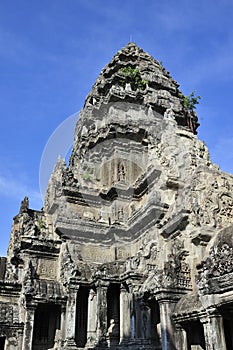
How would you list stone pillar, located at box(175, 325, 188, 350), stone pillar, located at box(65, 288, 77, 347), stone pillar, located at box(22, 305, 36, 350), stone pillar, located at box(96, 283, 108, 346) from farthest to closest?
stone pillar, located at box(65, 288, 77, 347) → stone pillar, located at box(96, 283, 108, 346) → stone pillar, located at box(22, 305, 36, 350) → stone pillar, located at box(175, 325, 188, 350)

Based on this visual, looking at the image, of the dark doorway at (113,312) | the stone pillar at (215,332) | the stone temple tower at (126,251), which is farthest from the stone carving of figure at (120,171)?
the stone pillar at (215,332)

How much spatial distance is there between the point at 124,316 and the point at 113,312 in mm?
1913

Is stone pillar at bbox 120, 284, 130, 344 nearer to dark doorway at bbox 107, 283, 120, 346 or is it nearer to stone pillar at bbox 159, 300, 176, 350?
dark doorway at bbox 107, 283, 120, 346

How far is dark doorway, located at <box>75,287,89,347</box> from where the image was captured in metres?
17.2

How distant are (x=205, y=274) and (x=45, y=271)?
11.2m

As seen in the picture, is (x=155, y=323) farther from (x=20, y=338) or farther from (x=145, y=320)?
(x=20, y=338)

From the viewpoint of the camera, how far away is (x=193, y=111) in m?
31.8

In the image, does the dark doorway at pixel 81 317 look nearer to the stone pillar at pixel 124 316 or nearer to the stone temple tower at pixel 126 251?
the stone temple tower at pixel 126 251

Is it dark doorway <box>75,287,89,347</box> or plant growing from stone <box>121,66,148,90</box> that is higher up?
plant growing from stone <box>121,66,148,90</box>

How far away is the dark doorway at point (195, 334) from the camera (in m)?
11.7

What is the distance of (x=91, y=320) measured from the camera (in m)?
16.7

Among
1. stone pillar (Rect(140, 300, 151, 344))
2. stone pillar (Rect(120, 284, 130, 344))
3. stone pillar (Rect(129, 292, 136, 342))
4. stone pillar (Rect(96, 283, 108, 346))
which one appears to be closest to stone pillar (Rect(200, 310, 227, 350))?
stone pillar (Rect(140, 300, 151, 344))

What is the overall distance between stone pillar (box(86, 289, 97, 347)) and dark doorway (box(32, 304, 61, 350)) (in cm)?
158

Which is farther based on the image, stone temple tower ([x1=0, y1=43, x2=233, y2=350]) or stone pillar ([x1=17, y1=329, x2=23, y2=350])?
stone pillar ([x1=17, y1=329, x2=23, y2=350])
